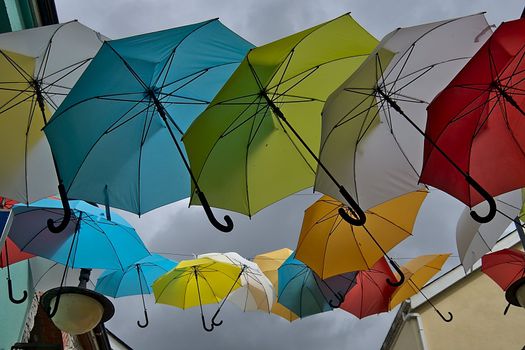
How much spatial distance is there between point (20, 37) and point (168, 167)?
1544 mm

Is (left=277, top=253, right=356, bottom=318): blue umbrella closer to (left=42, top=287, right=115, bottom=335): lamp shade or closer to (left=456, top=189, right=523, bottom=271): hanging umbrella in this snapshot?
(left=456, top=189, right=523, bottom=271): hanging umbrella

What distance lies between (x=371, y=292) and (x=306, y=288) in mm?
965

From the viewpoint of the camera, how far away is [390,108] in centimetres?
406

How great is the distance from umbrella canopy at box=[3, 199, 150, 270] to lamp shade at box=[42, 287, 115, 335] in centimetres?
71

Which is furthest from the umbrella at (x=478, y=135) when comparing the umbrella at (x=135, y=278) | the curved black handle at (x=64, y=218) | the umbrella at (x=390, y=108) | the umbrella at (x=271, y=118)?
the umbrella at (x=135, y=278)

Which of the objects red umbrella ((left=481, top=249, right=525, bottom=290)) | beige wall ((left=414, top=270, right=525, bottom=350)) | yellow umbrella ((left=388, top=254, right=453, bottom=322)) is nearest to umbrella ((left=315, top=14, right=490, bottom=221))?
red umbrella ((left=481, top=249, right=525, bottom=290))

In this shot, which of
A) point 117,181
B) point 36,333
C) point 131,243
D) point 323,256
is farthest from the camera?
point 36,333

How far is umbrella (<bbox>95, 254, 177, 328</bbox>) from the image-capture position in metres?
6.30

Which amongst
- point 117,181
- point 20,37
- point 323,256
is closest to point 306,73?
point 117,181

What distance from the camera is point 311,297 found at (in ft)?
23.0

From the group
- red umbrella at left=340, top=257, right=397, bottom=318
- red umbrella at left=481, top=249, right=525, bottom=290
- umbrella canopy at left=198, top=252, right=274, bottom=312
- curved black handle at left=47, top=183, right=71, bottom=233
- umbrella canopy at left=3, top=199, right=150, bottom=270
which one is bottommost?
red umbrella at left=481, top=249, right=525, bottom=290

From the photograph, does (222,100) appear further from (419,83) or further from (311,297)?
(311,297)

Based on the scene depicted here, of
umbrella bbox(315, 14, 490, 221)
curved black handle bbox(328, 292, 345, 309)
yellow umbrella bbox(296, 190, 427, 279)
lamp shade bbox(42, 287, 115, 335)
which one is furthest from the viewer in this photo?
curved black handle bbox(328, 292, 345, 309)

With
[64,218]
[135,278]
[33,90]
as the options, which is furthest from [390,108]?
[135,278]
